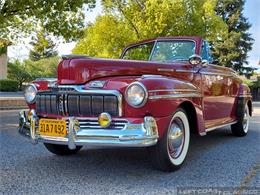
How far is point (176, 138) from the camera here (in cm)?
423

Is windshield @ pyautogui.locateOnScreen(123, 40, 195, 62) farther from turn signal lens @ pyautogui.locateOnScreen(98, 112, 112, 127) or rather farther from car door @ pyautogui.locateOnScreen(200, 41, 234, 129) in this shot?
turn signal lens @ pyautogui.locateOnScreen(98, 112, 112, 127)

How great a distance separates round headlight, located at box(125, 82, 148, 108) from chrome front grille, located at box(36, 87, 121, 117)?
0.35ft

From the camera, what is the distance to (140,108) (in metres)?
3.67

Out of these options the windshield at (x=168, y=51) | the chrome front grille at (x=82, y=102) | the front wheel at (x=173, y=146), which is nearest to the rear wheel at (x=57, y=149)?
the chrome front grille at (x=82, y=102)

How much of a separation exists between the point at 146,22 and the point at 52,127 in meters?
17.0

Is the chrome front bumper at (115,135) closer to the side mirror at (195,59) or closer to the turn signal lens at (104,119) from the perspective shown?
the turn signal lens at (104,119)

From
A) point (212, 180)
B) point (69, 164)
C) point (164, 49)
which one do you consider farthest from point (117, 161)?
point (164, 49)

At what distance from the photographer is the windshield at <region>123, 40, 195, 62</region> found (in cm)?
526

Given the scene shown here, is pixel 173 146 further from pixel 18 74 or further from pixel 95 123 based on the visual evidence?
pixel 18 74

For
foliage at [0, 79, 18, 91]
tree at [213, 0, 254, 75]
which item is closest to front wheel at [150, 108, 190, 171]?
foliage at [0, 79, 18, 91]

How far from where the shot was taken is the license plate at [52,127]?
3803 millimetres

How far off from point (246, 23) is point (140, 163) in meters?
36.8

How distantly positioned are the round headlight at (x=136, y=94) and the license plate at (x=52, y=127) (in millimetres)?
754

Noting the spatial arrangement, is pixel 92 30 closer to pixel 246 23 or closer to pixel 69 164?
pixel 69 164
